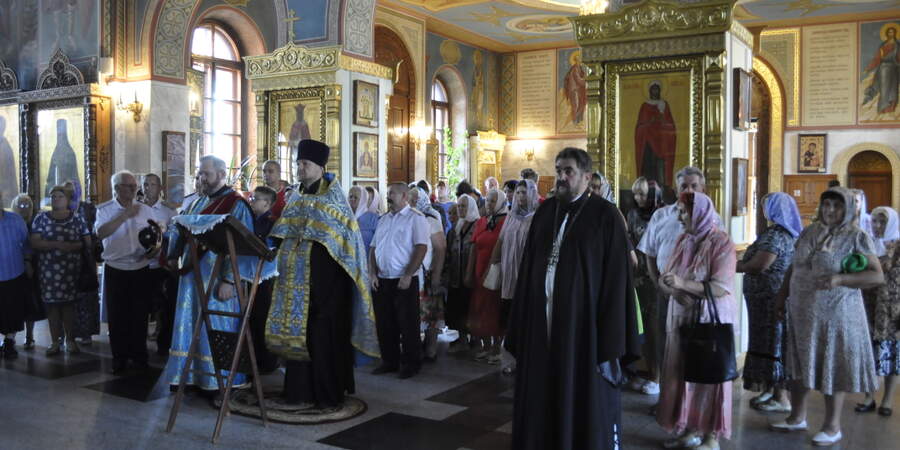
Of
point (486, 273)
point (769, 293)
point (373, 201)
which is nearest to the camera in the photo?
point (769, 293)

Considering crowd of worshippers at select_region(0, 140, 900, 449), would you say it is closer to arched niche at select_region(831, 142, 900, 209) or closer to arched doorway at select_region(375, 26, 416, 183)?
arched doorway at select_region(375, 26, 416, 183)

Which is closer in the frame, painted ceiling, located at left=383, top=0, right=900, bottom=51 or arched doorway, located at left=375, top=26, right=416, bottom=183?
painted ceiling, located at left=383, top=0, right=900, bottom=51

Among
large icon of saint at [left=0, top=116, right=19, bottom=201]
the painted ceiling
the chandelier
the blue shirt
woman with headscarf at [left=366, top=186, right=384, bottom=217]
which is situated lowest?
the blue shirt

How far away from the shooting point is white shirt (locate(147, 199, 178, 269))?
22.2 feet

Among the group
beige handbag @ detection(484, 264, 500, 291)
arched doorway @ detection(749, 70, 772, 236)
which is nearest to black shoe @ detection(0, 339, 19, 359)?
beige handbag @ detection(484, 264, 500, 291)

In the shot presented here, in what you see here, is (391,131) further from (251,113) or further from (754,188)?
(754,188)

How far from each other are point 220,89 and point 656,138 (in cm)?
939

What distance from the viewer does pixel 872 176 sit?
17188mm

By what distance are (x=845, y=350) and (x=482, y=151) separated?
50.5 ft

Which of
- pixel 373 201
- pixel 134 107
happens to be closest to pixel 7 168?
pixel 134 107

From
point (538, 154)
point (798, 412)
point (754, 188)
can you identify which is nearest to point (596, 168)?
point (798, 412)

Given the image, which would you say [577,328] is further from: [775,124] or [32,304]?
[775,124]

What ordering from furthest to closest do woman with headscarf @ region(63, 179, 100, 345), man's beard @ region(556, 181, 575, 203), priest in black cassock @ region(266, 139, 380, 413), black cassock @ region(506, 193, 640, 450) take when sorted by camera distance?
woman with headscarf @ region(63, 179, 100, 345)
priest in black cassock @ region(266, 139, 380, 413)
man's beard @ region(556, 181, 575, 203)
black cassock @ region(506, 193, 640, 450)

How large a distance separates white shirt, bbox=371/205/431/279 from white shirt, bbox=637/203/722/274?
1.81 meters
